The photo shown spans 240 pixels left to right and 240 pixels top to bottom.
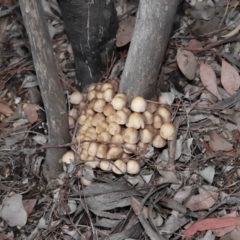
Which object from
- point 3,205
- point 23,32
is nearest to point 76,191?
point 3,205

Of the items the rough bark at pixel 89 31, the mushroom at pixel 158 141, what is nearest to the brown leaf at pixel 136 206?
the mushroom at pixel 158 141

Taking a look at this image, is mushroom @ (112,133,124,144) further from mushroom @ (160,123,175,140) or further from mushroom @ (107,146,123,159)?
mushroom @ (160,123,175,140)

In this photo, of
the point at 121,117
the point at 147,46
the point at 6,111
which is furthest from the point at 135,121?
the point at 6,111

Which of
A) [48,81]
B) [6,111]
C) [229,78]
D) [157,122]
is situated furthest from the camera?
[6,111]

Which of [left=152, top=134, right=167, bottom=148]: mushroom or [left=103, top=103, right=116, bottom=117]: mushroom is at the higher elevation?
[left=103, top=103, right=116, bottom=117]: mushroom

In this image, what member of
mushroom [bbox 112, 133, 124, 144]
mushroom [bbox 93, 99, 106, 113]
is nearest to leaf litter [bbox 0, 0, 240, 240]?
mushroom [bbox 112, 133, 124, 144]

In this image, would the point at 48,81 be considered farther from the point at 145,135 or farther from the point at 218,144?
the point at 218,144

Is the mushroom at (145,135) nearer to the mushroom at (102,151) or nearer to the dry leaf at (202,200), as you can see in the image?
the mushroom at (102,151)

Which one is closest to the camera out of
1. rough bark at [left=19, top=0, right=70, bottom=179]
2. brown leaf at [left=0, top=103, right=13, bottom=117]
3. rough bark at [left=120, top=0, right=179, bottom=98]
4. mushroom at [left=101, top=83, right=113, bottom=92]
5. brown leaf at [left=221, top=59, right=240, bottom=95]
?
rough bark at [left=19, top=0, right=70, bottom=179]
